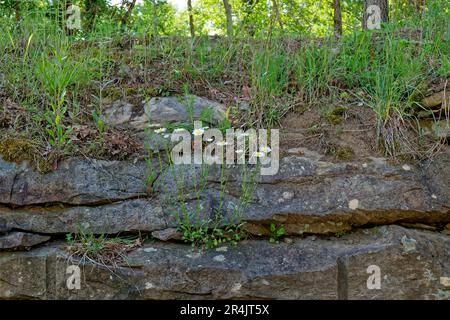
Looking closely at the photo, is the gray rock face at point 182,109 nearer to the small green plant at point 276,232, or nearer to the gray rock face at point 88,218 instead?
the gray rock face at point 88,218

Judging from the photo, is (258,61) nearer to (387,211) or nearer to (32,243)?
(387,211)

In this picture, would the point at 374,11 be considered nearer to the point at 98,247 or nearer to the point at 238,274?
the point at 238,274

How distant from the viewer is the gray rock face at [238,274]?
10.6 feet

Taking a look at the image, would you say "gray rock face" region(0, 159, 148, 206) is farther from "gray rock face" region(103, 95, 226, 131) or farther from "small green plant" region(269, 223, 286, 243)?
"small green plant" region(269, 223, 286, 243)

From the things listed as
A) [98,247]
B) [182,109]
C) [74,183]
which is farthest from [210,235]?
Answer: [182,109]

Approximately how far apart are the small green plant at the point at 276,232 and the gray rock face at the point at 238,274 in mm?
132

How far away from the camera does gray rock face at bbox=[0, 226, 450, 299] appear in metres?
3.23

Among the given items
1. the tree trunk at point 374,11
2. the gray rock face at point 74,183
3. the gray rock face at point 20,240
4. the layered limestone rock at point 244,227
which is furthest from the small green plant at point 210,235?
the tree trunk at point 374,11

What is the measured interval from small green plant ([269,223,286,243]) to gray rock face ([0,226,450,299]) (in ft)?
0.43

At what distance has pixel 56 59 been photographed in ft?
13.8

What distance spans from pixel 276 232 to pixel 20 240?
1.80m

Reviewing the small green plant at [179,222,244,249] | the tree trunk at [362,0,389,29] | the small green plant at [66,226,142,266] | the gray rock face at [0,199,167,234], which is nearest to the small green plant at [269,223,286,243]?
the small green plant at [179,222,244,249]
